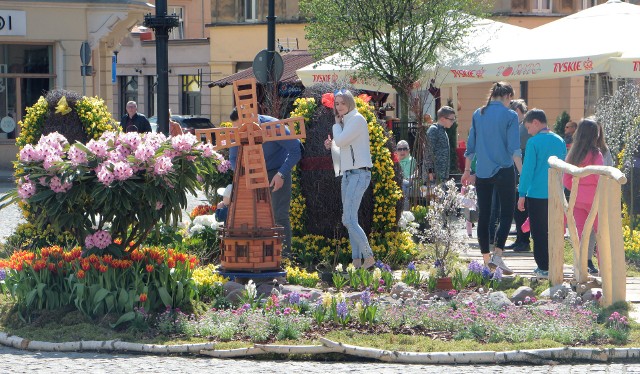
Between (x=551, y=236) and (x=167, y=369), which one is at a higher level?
(x=551, y=236)

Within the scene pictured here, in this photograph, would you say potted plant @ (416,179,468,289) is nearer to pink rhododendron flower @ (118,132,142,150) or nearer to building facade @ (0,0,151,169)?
pink rhododendron flower @ (118,132,142,150)

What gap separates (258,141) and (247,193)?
502mm

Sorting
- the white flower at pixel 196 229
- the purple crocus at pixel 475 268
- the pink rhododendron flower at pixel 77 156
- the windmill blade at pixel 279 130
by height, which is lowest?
the purple crocus at pixel 475 268

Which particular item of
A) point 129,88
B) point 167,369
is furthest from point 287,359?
point 129,88

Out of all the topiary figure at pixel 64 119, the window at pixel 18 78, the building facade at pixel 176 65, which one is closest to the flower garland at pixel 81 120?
the topiary figure at pixel 64 119

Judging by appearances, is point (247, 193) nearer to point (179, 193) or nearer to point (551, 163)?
point (179, 193)

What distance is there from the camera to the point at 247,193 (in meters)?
11.2

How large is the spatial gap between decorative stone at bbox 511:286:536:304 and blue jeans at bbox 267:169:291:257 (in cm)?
262

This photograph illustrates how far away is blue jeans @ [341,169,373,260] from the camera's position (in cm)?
1214

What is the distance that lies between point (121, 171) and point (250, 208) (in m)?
1.79

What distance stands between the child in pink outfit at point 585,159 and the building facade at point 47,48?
21720 mm

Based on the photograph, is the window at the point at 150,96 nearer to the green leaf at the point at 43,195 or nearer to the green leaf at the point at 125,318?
the green leaf at the point at 43,195

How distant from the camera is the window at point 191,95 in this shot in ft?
171

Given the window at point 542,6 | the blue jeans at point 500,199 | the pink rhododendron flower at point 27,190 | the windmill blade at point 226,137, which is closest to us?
the pink rhododendron flower at point 27,190
